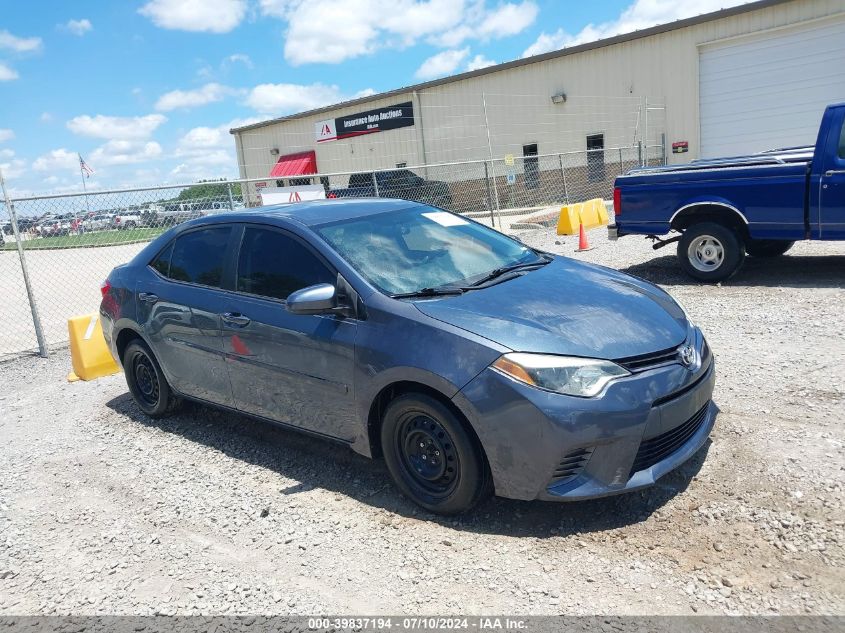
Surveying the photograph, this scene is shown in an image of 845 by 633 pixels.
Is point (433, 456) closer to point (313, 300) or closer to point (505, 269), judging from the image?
point (313, 300)

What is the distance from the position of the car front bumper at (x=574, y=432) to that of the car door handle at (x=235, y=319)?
1.71 m

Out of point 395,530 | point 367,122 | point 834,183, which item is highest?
point 367,122

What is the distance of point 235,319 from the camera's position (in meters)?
4.18

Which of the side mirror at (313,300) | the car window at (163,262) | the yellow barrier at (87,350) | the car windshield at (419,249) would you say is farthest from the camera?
the yellow barrier at (87,350)

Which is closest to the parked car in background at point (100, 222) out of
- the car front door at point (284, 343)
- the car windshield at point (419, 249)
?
the car front door at point (284, 343)

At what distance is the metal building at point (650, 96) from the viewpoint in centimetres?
2023

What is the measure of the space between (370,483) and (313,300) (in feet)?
3.96

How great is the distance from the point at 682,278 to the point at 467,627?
7.35 meters

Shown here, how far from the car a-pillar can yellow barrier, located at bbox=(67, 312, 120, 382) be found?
707 centimetres

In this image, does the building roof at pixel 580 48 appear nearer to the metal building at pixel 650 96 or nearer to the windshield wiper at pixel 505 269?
the metal building at pixel 650 96

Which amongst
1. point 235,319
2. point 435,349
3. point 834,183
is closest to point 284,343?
point 235,319

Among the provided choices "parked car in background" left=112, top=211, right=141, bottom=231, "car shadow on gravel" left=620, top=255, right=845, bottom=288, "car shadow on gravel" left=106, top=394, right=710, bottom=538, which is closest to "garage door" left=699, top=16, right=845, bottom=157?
"car shadow on gravel" left=620, top=255, right=845, bottom=288

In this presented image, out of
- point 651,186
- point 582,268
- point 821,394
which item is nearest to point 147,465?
point 582,268

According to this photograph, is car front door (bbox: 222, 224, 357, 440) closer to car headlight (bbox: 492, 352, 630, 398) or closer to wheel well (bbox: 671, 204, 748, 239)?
car headlight (bbox: 492, 352, 630, 398)
